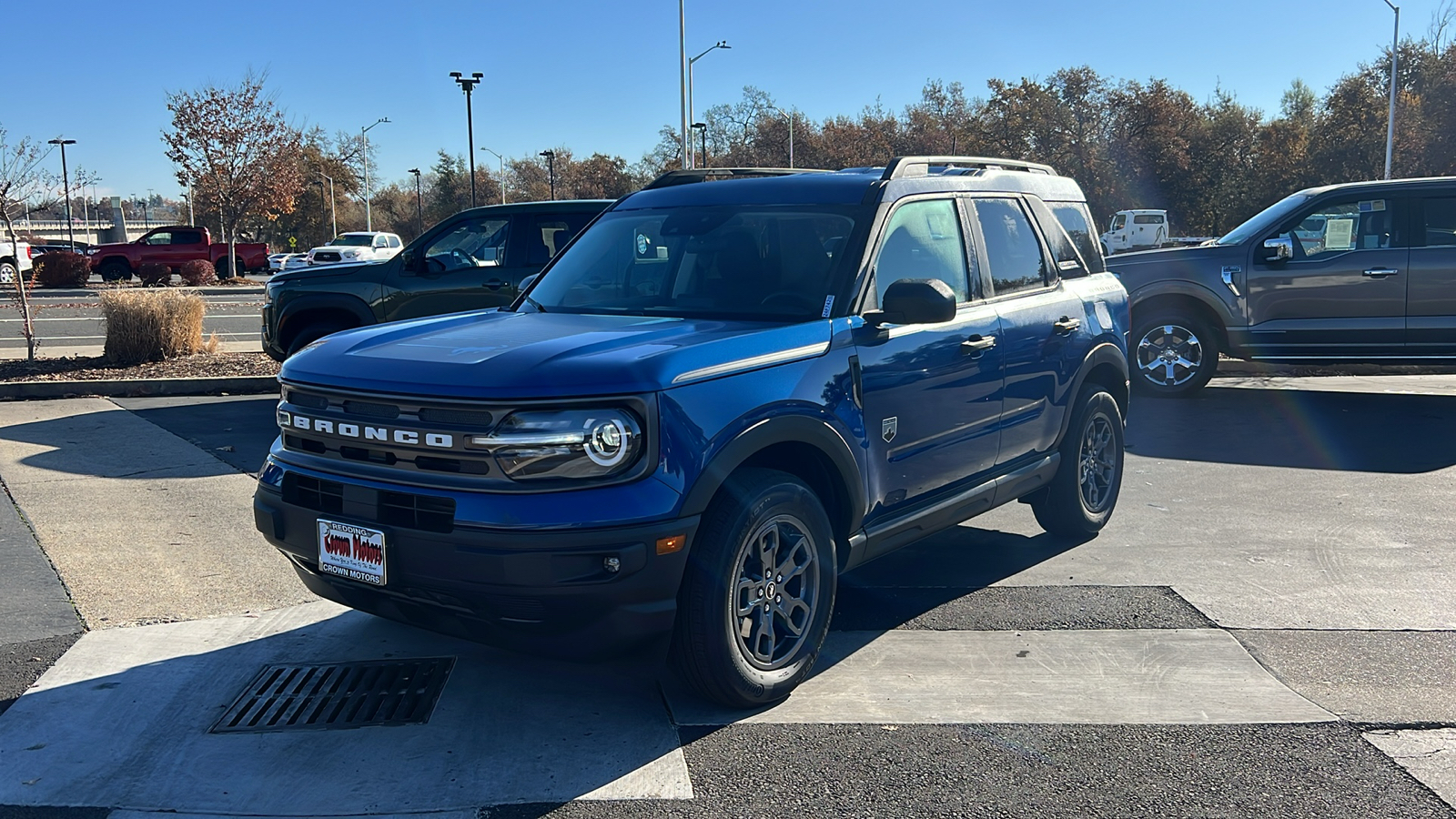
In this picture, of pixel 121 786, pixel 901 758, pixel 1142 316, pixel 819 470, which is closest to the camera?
pixel 121 786

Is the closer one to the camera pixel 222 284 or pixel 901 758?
pixel 901 758

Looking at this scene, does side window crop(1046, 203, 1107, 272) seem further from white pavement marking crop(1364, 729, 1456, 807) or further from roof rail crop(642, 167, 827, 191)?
white pavement marking crop(1364, 729, 1456, 807)

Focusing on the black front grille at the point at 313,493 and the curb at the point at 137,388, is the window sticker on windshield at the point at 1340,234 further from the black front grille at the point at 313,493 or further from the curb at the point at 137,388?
the curb at the point at 137,388

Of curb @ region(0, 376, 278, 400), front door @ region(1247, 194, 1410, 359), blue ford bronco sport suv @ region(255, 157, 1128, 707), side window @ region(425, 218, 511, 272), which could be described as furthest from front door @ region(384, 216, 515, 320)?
front door @ region(1247, 194, 1410, 359)

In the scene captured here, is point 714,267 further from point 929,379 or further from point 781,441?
point 781,441

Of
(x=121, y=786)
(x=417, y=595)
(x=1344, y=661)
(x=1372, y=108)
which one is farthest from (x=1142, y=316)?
(x=1372, y=108)

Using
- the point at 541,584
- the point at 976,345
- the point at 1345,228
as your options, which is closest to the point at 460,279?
the point at 976,345

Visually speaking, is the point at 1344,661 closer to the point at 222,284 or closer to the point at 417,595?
the point at 417,595

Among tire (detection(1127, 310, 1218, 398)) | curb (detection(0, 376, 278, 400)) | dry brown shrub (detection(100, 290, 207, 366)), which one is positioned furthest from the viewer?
dry brown shrub (detection(100, 290, 207, 366))

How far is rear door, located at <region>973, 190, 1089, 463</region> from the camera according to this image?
5375 millimetres

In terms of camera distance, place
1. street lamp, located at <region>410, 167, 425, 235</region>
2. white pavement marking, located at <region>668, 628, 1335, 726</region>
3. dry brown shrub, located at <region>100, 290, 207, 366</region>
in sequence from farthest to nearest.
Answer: street lamp, located at <region>410, 167, 425, 235</region> < dry brown shrub, located at <region>100, 290, 207, 366</region> < white pavement marking, located at <region>668, 628, 1335, 726</region>

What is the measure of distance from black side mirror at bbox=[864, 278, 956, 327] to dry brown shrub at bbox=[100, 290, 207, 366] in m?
11.2

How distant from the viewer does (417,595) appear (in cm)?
375

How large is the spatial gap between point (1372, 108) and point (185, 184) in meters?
44.0
